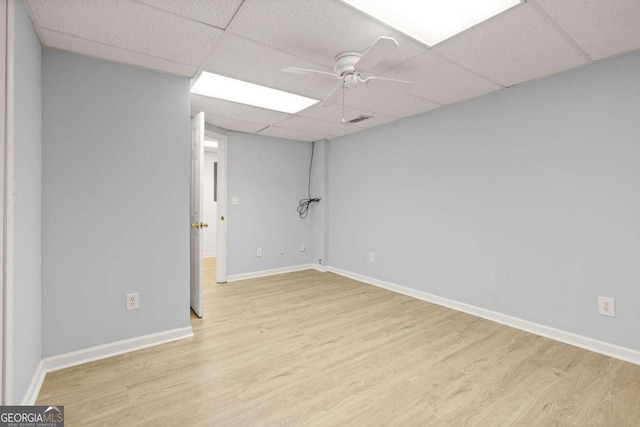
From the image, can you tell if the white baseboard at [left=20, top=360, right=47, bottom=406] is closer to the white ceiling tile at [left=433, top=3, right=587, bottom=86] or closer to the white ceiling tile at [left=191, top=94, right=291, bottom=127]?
the white ceiling tile at [left=191, top=94, right=291, bottom=127]

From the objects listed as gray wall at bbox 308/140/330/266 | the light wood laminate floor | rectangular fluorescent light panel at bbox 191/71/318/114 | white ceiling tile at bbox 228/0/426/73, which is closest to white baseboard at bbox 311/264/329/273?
gray wall at bbox 308/140/330/266

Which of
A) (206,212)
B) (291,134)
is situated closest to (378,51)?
(291,134)

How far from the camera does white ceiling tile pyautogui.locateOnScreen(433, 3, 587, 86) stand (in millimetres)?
1816

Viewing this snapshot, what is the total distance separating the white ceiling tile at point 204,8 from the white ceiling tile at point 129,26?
0.18ft

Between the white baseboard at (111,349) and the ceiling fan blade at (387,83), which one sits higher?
the ceiling fan blade at (387,83)

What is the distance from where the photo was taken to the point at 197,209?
3.05 m

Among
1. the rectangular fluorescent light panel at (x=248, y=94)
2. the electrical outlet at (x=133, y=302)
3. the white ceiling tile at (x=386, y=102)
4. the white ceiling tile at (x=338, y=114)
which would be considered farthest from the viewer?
the white ceiling tile at (x=338, y=114)

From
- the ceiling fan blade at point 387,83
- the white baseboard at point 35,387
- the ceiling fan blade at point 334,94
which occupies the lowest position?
the white baseboard at point 35,387

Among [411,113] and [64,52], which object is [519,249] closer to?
[411,113]

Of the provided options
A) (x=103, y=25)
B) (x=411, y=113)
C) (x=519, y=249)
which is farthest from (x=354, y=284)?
(x=103, y=25)

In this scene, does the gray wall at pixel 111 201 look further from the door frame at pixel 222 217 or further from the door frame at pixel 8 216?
the door frame at pixel 222 217

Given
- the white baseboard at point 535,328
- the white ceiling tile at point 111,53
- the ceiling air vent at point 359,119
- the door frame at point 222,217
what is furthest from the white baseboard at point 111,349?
the ceiling air vent at point 359,119

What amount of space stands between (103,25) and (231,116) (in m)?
1.90

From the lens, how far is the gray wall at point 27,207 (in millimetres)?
1538
